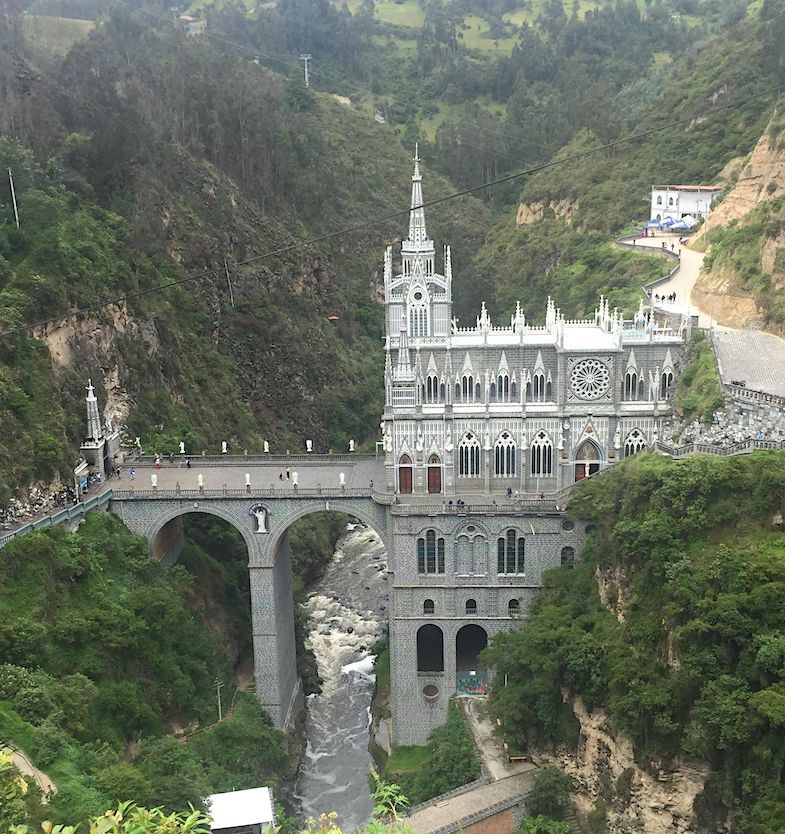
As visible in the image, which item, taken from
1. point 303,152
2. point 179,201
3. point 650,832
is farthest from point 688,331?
point 303,152

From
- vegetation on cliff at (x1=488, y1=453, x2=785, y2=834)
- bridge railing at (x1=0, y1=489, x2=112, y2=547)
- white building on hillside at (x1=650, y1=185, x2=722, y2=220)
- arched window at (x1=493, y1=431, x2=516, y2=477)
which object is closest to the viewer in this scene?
vegetation on cliff at (x1=488, y1=453, x2=785, y2=834)

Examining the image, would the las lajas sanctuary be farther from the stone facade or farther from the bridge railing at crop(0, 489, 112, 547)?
the bridge railing at crop(0, 489, 112, 547)

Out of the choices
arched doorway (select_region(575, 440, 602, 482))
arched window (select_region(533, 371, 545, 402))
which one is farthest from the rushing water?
arched window (select_region(533, 371, 545, 402))

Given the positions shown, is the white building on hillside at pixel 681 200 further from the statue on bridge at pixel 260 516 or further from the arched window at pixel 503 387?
the statue on bridge at pixel 260 516

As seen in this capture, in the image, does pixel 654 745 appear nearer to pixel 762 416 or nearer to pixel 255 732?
pixel 762 416

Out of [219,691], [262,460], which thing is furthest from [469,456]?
[219,691]

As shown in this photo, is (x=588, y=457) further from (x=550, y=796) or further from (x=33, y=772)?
(x=33, y=772)
